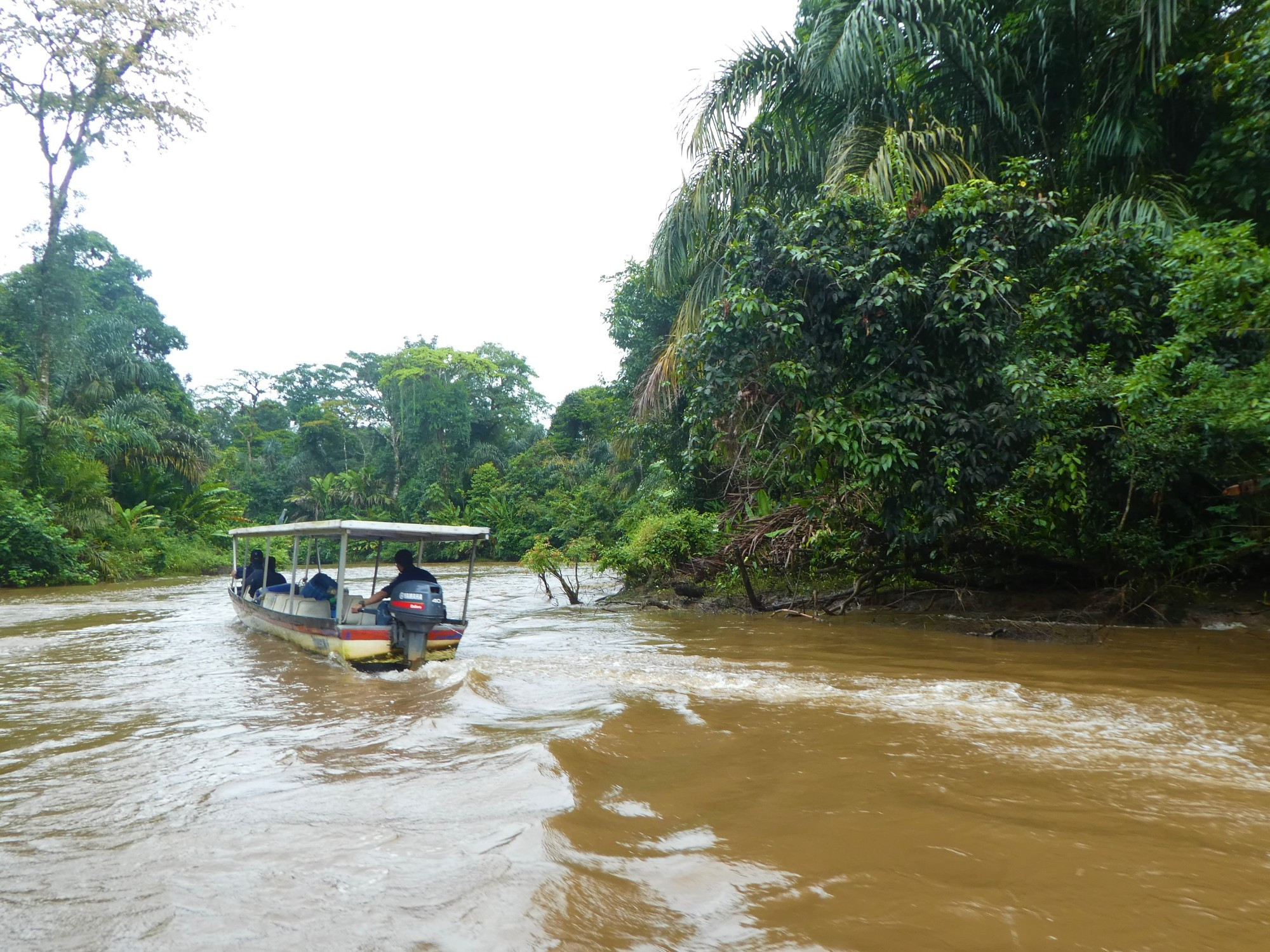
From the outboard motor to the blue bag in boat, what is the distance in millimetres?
2434

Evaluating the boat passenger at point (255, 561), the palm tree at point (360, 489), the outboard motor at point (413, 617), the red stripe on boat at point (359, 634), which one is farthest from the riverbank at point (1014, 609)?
the palm tree at point (360, 489)

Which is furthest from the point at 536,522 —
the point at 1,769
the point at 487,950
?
the point at 487,950

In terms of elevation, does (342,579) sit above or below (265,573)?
above

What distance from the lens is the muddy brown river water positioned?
9.12 ft

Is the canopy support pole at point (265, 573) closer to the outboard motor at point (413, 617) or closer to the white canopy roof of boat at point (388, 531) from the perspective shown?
the white canopy roof of boat at point (388, 531)

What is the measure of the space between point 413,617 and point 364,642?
0.55m

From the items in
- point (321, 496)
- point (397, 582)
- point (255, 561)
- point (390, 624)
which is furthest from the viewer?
point (321, 496)

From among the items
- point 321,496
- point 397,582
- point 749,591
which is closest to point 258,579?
point 397,582

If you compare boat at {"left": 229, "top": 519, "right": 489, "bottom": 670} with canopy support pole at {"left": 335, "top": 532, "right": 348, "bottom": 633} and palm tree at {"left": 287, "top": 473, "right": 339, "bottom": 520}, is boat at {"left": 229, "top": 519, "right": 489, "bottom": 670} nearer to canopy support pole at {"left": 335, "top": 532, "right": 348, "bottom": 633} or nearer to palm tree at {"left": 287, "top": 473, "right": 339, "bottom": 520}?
canopy support pole at {"left": 335, "top": 532, "right": 348, "bottom": 633}

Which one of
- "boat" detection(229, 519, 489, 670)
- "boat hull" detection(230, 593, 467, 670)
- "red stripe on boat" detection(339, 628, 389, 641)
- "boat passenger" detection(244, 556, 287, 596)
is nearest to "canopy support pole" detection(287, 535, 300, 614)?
"boat" detection(229, 519, 489, 670)

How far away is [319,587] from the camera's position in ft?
33.8

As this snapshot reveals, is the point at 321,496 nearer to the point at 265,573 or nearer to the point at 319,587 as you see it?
the point at 265,573

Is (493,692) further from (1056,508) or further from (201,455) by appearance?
(201,455)

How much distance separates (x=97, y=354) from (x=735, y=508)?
22998 mm
